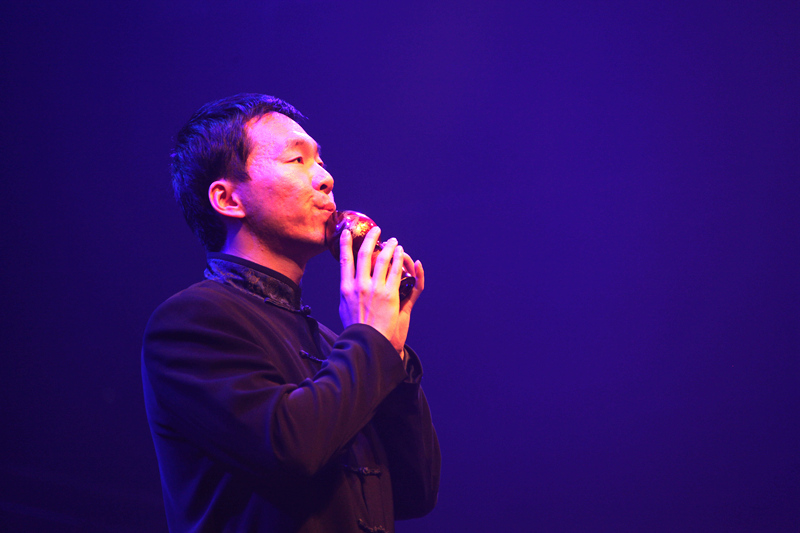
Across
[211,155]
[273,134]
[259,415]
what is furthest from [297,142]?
[259,415]

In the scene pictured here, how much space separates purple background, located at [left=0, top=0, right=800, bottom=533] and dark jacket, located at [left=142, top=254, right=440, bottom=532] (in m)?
1.58

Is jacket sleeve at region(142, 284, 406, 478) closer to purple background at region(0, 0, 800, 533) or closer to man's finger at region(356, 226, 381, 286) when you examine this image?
man's finger at region(356, 226, 381, 286)

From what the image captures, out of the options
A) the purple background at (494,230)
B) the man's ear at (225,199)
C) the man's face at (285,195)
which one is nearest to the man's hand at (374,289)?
the man's face at (285,195)

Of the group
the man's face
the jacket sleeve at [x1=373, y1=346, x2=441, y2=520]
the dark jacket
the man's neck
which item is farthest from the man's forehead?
the jacket sleeve at [x1=373, y1=346, x2=441, y2=520]

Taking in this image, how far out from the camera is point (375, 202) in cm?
257

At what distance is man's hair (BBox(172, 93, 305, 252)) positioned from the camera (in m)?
1.12

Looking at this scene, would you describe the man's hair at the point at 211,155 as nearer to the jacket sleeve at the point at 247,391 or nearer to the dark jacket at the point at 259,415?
the dark jacket at the point at 259,415

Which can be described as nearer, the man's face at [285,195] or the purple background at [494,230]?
the man's face at [285,195]

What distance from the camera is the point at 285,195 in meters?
1.06

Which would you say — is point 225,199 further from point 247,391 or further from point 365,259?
point 247,391

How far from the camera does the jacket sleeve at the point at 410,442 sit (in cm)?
103

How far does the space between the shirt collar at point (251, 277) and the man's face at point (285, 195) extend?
6 cm

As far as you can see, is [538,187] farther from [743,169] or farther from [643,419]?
[643,419]

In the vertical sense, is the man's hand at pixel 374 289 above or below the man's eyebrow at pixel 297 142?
below
